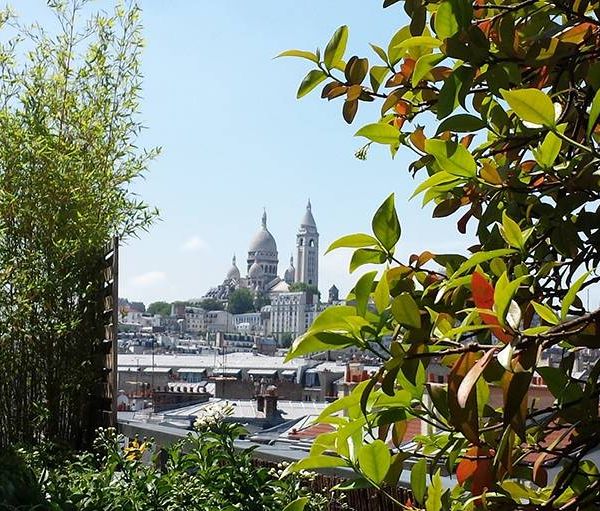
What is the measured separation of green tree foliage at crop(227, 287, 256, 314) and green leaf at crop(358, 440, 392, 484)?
104 meters

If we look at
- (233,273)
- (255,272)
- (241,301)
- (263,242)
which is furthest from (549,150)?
(233,273)

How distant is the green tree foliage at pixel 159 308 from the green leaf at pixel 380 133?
107 m

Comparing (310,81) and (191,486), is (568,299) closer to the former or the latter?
(310,81)

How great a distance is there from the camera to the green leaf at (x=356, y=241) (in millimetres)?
682

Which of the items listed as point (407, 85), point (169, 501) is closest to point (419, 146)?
point (407, 85)

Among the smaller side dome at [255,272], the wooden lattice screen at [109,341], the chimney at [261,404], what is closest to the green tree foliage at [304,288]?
the smaller side dome at [255,272]

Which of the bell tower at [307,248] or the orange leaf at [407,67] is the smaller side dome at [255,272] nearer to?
the bell tower at [307,248]

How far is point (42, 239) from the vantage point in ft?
16.2

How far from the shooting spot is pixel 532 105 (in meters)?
0.57

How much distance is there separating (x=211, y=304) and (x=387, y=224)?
354ft

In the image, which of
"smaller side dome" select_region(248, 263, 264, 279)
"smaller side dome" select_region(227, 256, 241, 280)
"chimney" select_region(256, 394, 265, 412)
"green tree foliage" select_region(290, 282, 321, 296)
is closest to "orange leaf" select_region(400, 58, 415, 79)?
"chimney" select_region(256, 394, 265, 412)

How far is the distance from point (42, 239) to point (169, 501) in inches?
106

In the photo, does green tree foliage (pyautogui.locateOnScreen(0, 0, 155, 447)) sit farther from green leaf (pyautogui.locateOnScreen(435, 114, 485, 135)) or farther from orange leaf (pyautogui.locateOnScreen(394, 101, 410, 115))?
green leaf (pyautogui.locateOnScreen(435, 114, 485, 135))

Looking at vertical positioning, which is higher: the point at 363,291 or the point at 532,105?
the point at 532,105
